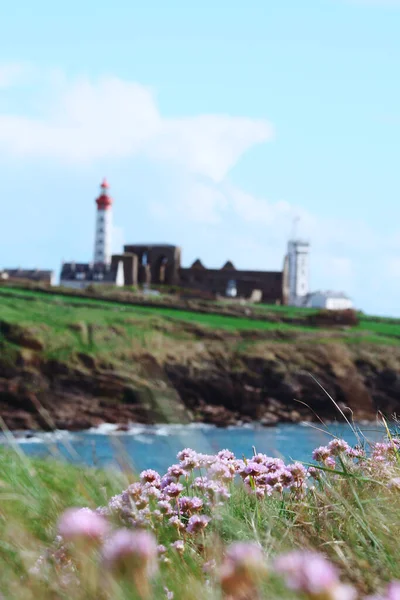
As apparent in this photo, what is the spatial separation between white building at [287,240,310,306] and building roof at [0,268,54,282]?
26.2m

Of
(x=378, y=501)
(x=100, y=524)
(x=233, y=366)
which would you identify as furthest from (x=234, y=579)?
(x=233, y=366)

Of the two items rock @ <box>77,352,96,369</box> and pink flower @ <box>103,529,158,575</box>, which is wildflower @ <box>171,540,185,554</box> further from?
rock @ <box>77,352,96,369</box>

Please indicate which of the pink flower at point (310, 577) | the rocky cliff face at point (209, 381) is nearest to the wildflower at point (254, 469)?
the pink flower at point (310, 577)

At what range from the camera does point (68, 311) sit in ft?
199

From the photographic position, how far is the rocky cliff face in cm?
4762

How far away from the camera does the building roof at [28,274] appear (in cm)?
8238

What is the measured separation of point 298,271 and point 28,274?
29.6 meters

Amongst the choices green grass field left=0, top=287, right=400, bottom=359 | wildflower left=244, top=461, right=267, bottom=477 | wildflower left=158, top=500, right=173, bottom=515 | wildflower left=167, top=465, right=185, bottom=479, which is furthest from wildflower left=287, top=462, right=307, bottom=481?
green grass field left=0, top=287, right=400, bottom=359

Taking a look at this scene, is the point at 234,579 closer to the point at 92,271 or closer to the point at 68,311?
the point at 68,311

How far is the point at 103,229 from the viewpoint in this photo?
85.9 meters

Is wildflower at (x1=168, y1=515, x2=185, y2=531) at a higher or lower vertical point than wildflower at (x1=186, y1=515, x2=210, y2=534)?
lower

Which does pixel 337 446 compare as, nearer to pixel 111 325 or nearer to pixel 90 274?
pixel 111 325

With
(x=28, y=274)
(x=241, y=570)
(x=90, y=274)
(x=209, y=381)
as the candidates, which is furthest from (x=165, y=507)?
(x=28, y=274)

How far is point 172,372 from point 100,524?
52.5 meters
